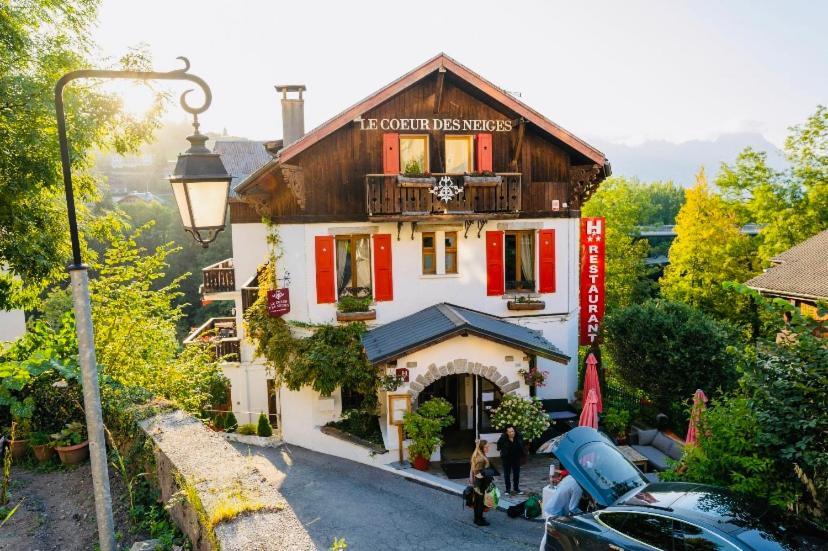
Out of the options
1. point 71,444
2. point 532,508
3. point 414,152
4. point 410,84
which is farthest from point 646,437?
point 71,444

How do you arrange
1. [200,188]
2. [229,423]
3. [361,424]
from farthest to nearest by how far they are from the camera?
1. [229,423]
2. [361,424]
3. [200,188]

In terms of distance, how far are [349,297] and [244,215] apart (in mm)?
8042

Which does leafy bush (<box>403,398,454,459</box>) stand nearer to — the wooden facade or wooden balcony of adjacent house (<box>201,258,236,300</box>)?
the wooden facade

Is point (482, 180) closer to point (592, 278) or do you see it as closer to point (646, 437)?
point (592, 278)

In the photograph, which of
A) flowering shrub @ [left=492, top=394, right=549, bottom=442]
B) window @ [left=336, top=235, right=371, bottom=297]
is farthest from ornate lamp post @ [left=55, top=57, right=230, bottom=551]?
window @ [left=336, top=235, right=371, bottom=297]

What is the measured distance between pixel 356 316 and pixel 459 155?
531cm

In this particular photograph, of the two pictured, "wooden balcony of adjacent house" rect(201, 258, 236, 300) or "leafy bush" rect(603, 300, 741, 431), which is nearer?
"leafy bush" rect(603, 300, 741, 431)

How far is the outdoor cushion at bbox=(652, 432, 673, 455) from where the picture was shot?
15.1 m

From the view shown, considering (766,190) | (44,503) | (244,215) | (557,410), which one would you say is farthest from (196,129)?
(766,190)

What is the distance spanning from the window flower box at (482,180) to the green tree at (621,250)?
21319 millimetres

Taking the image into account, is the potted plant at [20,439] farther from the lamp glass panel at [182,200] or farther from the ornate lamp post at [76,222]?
the lamp glass panel at [182,200]

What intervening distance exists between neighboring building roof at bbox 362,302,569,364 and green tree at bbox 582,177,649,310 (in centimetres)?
2080

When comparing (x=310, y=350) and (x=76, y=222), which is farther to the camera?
(x=310, y=350)

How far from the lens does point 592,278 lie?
1783cm
